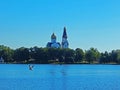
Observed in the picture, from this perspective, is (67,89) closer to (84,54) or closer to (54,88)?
(54,88)

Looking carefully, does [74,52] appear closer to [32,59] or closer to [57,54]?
[57,54]

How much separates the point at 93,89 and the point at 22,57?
15614cm

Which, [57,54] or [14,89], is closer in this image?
[14,89]

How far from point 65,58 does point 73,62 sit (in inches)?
205

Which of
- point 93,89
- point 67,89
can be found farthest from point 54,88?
point 93,89

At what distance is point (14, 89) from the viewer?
45.3 m

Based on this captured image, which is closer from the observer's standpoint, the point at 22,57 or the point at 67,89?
the point at 67,89

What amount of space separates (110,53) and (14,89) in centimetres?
15350

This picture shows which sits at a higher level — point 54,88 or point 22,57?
point 22,57

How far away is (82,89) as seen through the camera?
150ft

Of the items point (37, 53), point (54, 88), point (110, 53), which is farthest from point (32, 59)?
point (54, 88)

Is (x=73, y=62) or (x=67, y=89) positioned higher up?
(x=73, y=62)

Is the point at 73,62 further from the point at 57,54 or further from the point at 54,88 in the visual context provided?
the point at 54,88

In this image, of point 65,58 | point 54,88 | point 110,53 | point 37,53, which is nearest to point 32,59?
point 37,53
